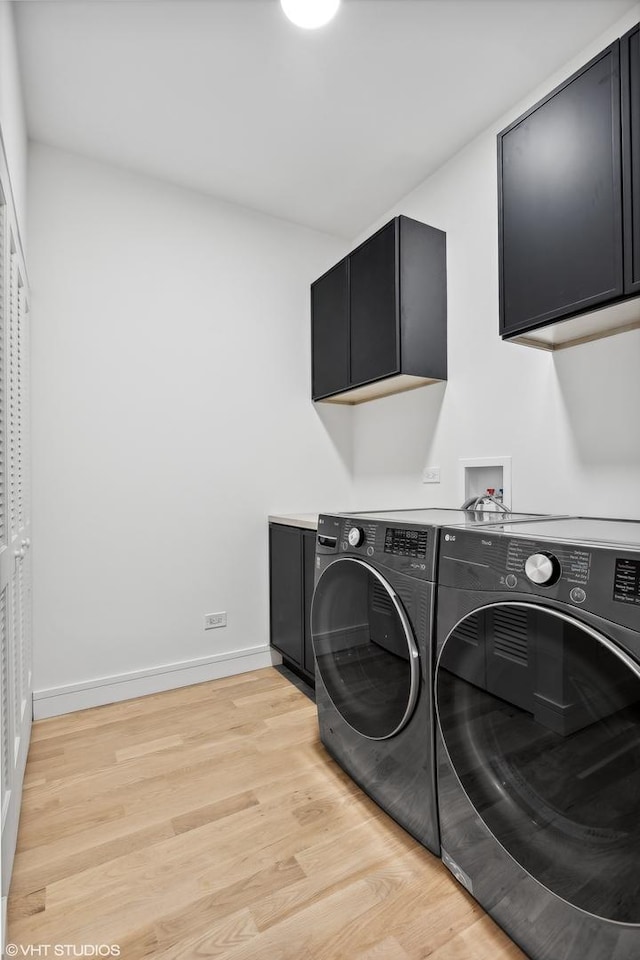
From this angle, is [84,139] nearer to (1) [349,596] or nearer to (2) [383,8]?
(2) [383,8]

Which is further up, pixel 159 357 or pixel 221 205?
pixel 221 205

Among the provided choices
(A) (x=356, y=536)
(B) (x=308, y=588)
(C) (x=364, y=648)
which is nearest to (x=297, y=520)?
(B) (x=308, y=588)

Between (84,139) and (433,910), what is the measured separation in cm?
323

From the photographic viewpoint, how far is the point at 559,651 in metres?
0.99

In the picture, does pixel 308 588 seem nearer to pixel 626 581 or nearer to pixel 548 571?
pixel 548 571

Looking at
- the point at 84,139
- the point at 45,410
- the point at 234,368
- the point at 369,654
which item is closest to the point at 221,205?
the point at 84,139

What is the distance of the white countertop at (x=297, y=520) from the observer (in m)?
2.39

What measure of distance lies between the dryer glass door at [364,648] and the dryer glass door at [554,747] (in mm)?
229

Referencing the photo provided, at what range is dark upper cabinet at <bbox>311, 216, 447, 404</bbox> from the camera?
2.33m

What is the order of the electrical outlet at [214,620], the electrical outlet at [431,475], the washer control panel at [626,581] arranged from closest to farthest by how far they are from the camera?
the washer control panel at [626,581]
the electrical outlet at [431,475]
the electrical outlet at [214,620]

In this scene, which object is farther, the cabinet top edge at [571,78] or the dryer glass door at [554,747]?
the cabinet top edge at [571,78]

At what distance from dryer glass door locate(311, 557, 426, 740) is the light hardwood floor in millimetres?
317

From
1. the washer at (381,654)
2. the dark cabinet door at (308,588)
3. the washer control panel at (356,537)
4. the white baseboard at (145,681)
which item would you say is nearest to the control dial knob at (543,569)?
the washer at (381,654)

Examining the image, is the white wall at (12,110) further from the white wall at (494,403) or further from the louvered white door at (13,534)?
the white wall at (494,403)
